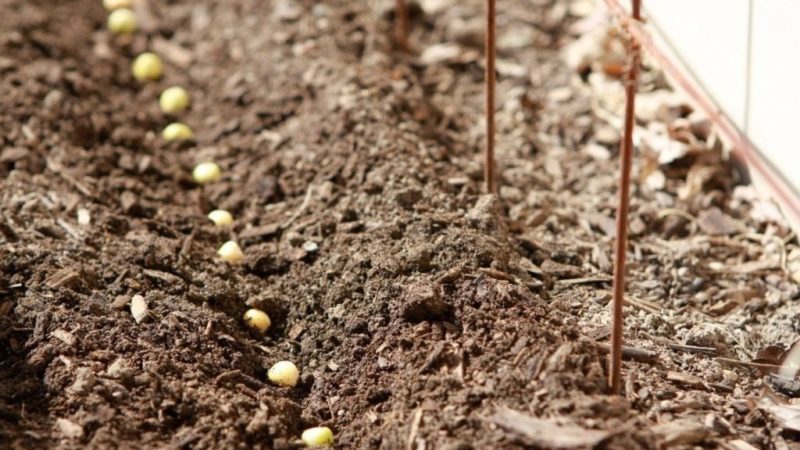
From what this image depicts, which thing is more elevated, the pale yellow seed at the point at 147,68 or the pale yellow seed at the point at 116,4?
the pale yellow seed at the point at 116,4

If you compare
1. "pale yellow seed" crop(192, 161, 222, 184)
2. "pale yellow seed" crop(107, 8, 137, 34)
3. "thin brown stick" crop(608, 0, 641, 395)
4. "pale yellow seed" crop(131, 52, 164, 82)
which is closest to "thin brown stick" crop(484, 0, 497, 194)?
"thin brown stick" crop(608, 0, 641, 395)

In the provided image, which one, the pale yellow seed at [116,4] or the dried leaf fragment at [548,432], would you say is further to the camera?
the pale yellow seed at [116,4]

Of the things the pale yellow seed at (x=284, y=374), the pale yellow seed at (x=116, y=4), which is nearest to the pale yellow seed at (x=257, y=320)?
the pale yellow seed at (x=284, y=374)

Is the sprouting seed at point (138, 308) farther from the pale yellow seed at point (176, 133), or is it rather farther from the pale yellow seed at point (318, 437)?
the pale yellow seed at point (176, 133)

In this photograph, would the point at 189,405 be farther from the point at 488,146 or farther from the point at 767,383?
the point at 767,383

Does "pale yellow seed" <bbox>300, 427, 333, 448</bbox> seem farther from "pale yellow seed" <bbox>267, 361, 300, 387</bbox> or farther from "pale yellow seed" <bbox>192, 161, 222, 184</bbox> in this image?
"pale yellow seed" <bbox>192, 161, 222, 184</bbox>

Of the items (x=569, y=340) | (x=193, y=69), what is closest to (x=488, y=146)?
(x=569, y=340)

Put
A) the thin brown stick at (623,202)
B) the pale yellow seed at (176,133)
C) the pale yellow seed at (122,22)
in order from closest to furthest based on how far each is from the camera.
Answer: the thin brown stick at (623,202), the pale yellow seed at (176,133), the pale yellow seed at (122,22)
